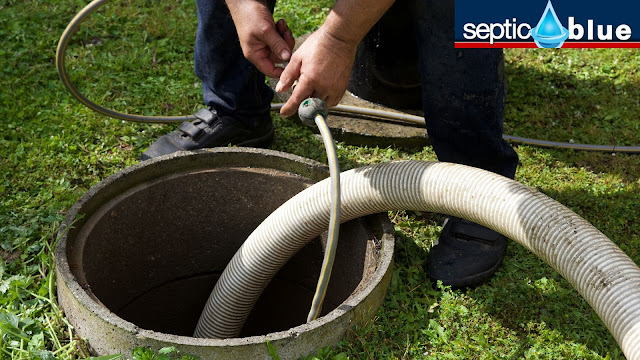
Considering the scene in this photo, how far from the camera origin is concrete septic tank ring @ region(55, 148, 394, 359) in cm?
206

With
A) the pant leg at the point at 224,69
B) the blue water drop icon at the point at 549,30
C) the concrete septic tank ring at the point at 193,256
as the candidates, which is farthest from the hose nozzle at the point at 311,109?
the blue water drop icon at the point at 549,30

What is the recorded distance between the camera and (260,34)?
2.33m

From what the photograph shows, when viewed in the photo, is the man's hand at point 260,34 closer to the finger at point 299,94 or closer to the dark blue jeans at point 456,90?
the finger at point 299,94

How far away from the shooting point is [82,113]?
3.43 meters

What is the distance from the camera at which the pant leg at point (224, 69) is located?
2821mm

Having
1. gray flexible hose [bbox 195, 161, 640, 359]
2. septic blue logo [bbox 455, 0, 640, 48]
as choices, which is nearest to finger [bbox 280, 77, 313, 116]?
gray flexible hose [bbox 195, 161, 640, 359]

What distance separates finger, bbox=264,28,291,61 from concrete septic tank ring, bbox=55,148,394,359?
0.50m

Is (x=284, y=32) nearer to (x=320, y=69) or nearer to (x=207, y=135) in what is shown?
(x=320, y=69)

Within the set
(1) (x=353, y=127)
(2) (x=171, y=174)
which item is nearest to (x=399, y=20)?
(1) (x=353, y=127)

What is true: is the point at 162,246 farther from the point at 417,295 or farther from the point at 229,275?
the point at 417,295

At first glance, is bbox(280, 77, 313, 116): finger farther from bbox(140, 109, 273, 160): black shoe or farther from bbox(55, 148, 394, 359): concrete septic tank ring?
bbox(140, 109, 273, 160): black shoe

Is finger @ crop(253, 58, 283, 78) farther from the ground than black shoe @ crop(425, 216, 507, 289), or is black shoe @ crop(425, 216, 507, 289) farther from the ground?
finger @ crop(253, 58, 283, 78)

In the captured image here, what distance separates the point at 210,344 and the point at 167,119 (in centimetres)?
167

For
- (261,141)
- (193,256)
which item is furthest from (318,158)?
(193,256)
